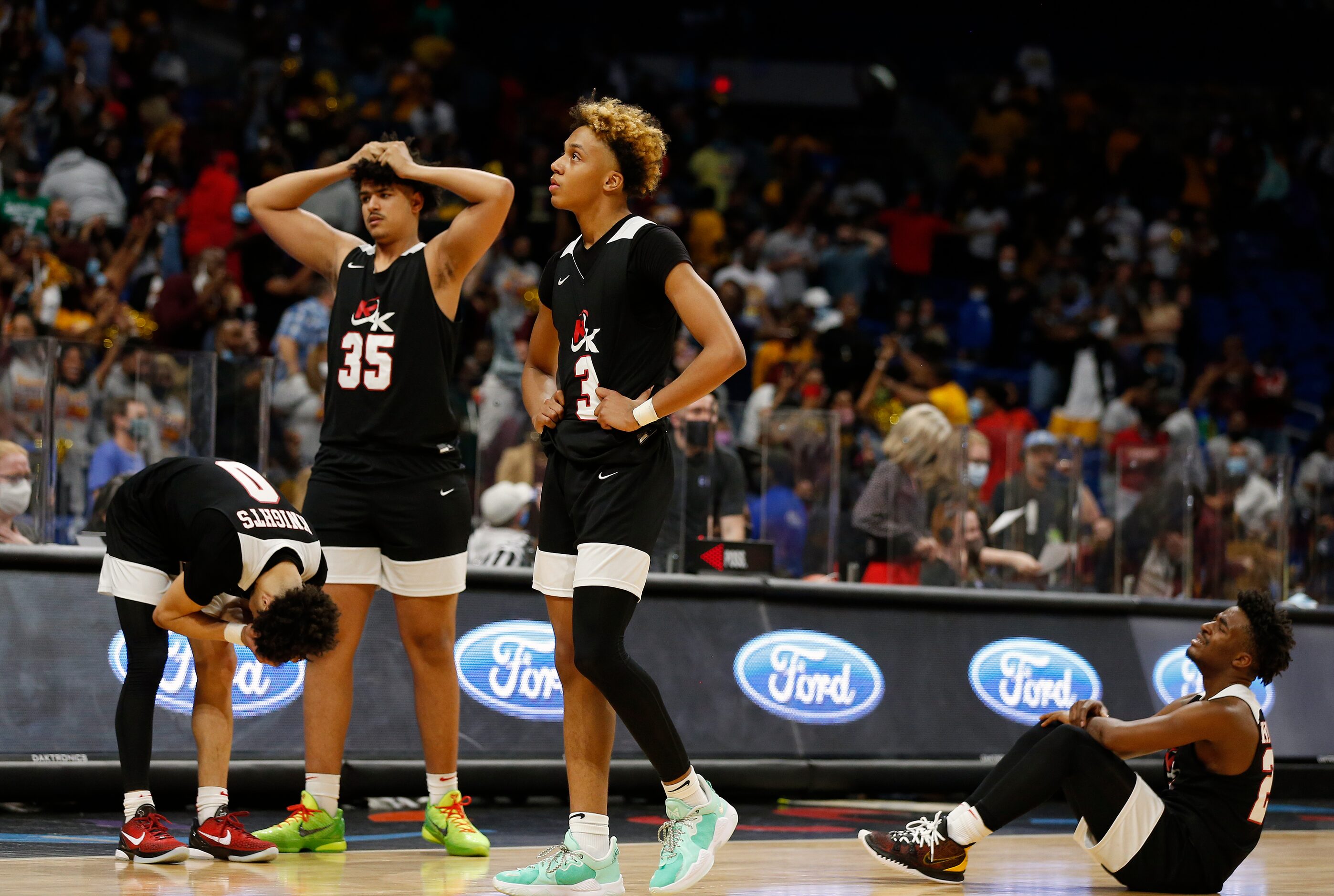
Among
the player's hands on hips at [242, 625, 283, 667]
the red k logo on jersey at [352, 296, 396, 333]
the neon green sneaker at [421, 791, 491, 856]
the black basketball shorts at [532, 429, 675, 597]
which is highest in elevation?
the red k logo on jersey at [352, 296, 396, 333]

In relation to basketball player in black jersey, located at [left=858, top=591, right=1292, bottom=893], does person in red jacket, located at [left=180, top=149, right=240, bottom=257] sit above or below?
above

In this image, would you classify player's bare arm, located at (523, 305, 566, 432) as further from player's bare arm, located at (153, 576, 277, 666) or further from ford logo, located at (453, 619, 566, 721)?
ford logo, located at (453, 619, 566, 721)

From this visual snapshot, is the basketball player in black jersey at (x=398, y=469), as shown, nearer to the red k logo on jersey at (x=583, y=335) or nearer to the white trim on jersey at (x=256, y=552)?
the white trim on jersey at (x=256, y=552)


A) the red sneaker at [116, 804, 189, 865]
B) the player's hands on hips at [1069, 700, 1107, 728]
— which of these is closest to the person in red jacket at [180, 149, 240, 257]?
the red sneaker at [116, 804, 189, 865]

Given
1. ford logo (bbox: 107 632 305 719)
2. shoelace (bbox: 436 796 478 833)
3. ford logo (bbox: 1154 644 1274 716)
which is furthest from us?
ford logo (bbox: 1154 644 1274 716)

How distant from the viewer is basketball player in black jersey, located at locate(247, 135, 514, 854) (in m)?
5.50

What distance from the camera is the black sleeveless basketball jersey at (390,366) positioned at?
551 centimetres

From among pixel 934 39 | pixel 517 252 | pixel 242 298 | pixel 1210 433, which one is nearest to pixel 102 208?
pixel 242 298

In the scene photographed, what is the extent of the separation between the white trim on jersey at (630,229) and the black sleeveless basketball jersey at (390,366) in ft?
3.81

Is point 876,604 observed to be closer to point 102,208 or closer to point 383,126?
point 102,208

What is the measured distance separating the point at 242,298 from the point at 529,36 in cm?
1074

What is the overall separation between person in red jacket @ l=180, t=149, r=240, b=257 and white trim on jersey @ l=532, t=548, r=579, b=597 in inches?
342

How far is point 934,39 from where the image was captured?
2334 centimetres

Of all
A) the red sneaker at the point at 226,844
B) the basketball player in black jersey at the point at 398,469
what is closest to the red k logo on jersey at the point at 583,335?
the basketball player in black jersey at the point at 398,469
